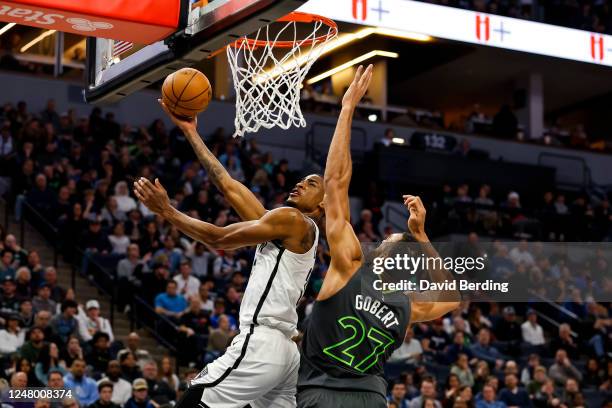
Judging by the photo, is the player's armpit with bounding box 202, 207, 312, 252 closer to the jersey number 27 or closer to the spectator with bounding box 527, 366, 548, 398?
the jersey number 27

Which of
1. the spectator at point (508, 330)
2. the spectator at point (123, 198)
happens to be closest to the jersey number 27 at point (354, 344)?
the spectator at point (123, 198)

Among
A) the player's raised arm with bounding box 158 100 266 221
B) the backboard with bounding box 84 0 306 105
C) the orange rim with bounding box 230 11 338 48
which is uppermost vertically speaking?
the orange rim with bounding box 230 11 338 48

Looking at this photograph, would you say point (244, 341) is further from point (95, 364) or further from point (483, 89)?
point (483, 89)

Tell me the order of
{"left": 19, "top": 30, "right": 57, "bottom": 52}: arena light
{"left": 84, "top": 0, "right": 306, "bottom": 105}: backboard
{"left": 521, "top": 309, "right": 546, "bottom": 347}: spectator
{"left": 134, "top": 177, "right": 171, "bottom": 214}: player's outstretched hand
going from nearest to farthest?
{"left": 134, "top": 177, "right": 171, "bottom": 214}: player's outstretched hand < {"left": 84, "top": 0, "right": 306, "bottom": 105}: backboard < {"left": 521, "top": 309, "right": 546, "bottom": 347}: spectator < {"left": 19, "top": 30, "right": 57, "bottom": 52}: arena light

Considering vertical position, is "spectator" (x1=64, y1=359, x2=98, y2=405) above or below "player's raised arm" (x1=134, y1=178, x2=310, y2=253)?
below

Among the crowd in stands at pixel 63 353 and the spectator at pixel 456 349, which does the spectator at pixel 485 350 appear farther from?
the crowd in stands at pixel 63 353

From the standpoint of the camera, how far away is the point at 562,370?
50.8 feet

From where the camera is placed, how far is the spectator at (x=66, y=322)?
12.1 metres

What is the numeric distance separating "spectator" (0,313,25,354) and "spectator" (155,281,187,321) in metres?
2.36

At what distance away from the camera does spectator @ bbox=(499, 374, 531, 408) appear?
45.9 feet

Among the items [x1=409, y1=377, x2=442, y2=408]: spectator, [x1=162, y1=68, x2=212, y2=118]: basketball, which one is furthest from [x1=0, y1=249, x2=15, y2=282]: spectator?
[x1=162, y1=68, x2=212, y2=118]: basketball

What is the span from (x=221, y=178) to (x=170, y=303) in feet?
25.6

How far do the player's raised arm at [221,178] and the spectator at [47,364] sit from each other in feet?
17.8

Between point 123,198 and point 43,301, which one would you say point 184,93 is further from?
point 123,198
